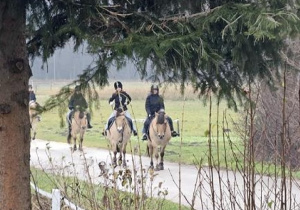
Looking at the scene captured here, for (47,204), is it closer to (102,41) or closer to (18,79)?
(18,79)

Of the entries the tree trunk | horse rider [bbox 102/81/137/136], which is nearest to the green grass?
the tree trunk

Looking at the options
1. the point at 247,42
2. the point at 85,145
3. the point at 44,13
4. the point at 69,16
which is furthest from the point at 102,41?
the point at 85,145

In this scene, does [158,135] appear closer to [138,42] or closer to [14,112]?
[14,112]

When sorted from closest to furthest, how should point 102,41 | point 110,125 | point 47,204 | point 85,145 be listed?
1. point 102,41
2. point 47,204
3. point 110,125
4. point 85,145

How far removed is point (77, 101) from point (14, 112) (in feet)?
2.84

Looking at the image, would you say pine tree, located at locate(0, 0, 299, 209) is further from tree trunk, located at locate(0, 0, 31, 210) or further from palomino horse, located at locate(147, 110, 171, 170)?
palomino horse, located at locate(147, 110, 171, 170)

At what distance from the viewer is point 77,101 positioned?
194 inches

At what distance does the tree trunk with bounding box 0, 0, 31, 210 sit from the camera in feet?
18.1

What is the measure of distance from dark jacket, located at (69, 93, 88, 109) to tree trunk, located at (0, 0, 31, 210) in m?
0.77

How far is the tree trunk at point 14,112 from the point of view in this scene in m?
5.50

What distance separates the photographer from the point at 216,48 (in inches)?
217

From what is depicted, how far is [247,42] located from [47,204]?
5.14 m

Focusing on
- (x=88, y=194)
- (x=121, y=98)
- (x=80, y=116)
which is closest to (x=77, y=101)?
(x=88, y=194)

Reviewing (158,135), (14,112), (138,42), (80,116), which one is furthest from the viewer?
(158,135)
